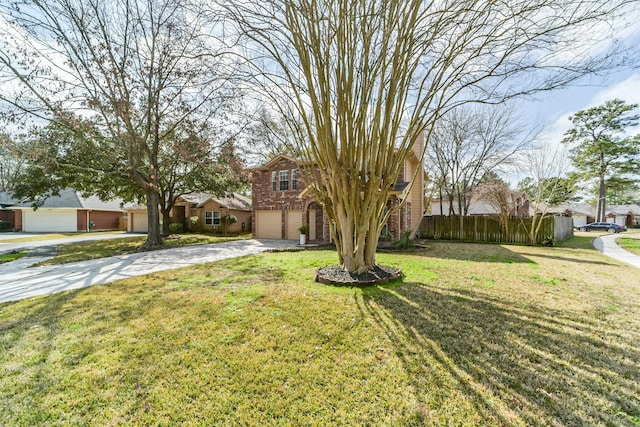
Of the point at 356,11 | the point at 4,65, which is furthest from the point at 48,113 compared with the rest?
the point at 356,11

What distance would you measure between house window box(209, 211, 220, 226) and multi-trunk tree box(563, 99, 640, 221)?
31412 millimetres

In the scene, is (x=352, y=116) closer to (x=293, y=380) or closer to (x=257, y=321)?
(x=257, y=321)

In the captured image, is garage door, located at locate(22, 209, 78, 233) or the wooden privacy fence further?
garage door, located at locate(22, 209, 78, 233)

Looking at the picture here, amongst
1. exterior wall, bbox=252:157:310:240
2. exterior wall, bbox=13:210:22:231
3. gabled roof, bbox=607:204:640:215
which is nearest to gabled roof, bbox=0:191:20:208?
exterior wall, bbox=13:210:22:231

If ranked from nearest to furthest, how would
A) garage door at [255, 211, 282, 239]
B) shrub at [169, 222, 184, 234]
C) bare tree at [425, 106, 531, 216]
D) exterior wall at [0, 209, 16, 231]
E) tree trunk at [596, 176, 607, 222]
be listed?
garage door at [255, 211, 282, 239] < bare tree at [425, 106, 531, 216] < shrub at [169, 222, 184, 234] < exterior wall at [0, 209, 16, 231] < tree trunk at [596, 176, 607, 222]

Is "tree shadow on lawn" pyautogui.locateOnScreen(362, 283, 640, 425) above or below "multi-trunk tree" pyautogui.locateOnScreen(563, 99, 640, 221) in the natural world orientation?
below

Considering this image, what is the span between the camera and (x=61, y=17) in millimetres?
9641

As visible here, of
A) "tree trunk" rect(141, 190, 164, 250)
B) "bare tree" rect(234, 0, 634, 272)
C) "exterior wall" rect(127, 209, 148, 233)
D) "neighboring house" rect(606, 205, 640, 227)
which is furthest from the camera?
"neighboring house" rect(606, 205, 640, 227)

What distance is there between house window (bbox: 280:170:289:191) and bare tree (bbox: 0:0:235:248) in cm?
623

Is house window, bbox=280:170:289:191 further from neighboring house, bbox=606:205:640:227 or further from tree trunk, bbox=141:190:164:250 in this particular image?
neighboring house, bbox=606:205:640:227

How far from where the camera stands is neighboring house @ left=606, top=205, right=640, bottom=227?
134 ft

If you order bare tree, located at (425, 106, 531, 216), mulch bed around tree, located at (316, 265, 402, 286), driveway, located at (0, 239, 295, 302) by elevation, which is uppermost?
bare tree, located at (425, 106, 531, 216)

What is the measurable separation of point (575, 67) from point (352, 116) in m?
4.26

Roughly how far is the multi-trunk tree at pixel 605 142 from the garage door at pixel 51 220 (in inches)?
1792
